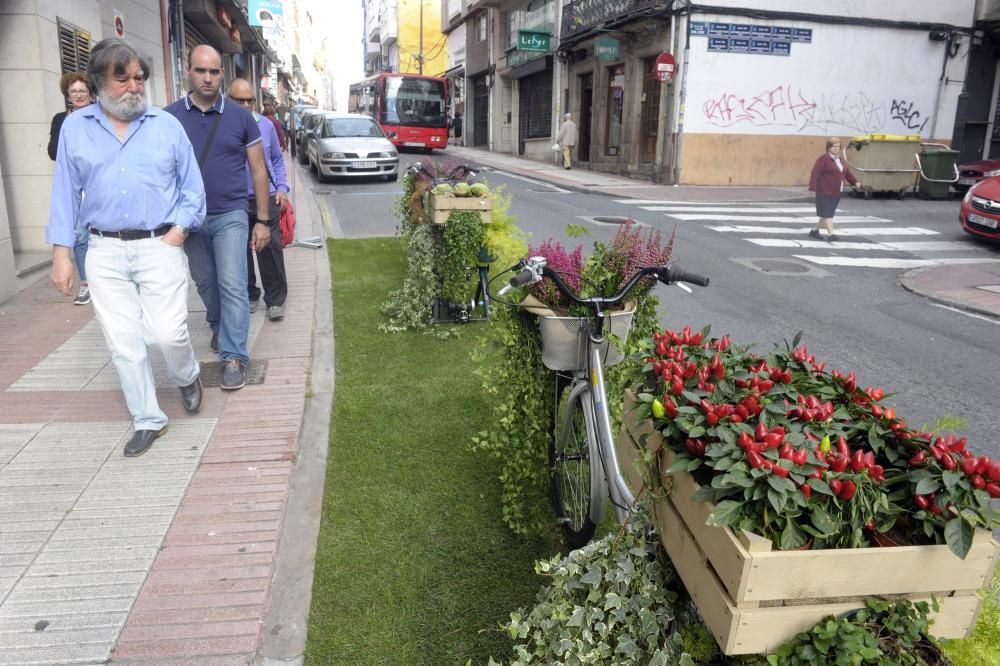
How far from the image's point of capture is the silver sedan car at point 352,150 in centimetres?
1891

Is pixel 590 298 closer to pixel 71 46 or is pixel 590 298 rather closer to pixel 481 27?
pixel 71 46

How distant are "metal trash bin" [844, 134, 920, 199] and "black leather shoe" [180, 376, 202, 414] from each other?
16932 mm

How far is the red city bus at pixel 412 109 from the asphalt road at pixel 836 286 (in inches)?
471

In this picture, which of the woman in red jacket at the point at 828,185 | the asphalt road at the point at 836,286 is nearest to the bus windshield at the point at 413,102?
the asphalt road at the point at 836,286

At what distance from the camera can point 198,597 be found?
300cm

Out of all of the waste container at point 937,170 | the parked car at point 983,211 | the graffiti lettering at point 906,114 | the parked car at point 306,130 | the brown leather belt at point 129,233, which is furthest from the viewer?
the parked car at point 306,130

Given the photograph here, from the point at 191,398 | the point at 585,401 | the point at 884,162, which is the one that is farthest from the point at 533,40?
the point at 585,401

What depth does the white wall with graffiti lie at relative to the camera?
20.5 metres

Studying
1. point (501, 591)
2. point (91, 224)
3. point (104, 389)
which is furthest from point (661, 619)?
point (104, 389)

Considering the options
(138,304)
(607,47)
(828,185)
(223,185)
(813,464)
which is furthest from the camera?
(607,47)

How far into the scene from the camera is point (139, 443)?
13.8ft

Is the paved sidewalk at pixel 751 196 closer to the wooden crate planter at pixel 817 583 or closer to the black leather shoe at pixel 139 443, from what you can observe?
the wooden crate planter at pixel 817 583

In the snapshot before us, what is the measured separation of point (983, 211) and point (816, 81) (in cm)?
1039

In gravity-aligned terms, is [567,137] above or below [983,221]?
above
